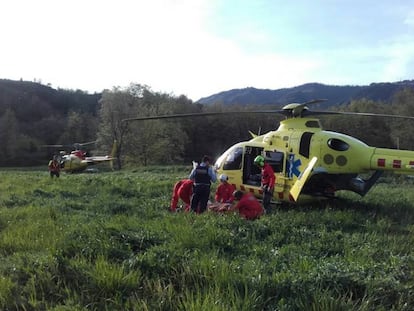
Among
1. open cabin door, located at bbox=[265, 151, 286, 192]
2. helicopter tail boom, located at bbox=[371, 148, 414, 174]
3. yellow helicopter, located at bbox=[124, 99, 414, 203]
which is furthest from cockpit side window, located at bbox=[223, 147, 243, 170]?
helicopter tail boom, located at bbox=[371, 148, 414, 174]

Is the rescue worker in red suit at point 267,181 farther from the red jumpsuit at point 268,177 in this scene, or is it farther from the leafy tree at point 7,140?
the leafy tree at point 7,140

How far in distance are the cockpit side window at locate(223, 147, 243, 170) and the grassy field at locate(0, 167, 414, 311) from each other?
4428mm

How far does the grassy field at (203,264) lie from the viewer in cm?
450

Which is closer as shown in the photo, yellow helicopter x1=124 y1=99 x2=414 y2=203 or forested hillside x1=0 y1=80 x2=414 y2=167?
yellow helicopter x1=124 y1=99 x2=414 y2=203

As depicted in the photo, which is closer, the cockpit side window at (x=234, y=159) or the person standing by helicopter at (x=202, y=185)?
the person standing by helicopter at (x=202, y=185)

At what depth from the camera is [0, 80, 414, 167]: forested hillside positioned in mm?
54625

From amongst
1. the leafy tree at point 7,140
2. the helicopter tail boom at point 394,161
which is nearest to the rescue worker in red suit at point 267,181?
the helicopter tail boom at point 394,161

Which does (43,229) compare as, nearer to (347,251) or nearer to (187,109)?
(347,251)

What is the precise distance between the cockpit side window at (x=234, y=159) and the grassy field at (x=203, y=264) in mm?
4428

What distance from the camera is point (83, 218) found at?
9.19 m

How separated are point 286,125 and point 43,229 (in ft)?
25.4

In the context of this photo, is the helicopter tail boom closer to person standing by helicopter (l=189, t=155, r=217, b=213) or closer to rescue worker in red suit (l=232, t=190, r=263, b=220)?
rescue worker in red suit (l=232, t=190, r=263, b=220)

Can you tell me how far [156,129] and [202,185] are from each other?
1735 inches

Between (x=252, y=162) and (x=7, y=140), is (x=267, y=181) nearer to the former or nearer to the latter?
(x=252, y=162)
